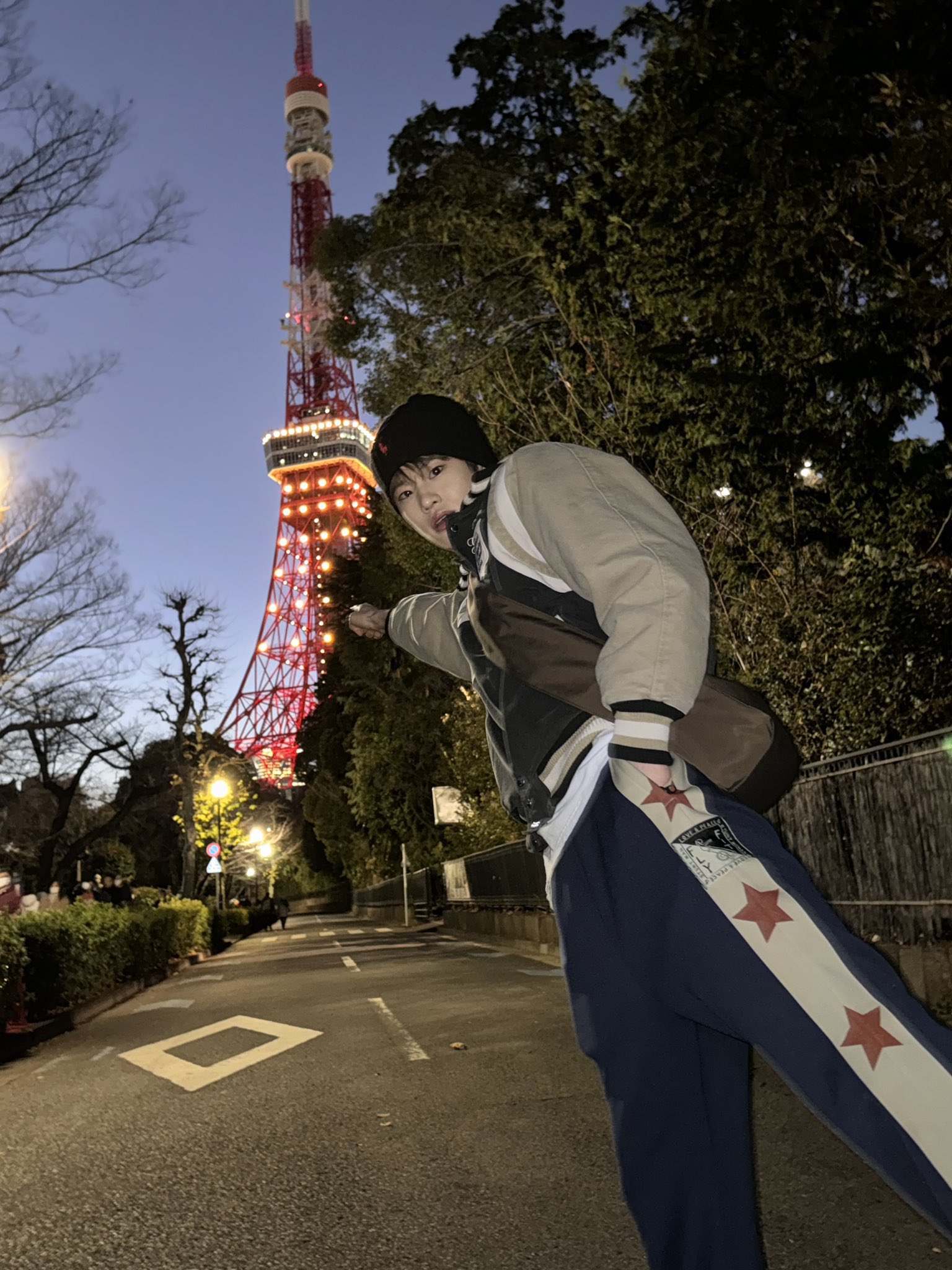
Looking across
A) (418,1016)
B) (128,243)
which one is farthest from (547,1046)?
(128,243)

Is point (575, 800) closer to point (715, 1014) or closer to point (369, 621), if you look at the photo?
point (715, 1014)

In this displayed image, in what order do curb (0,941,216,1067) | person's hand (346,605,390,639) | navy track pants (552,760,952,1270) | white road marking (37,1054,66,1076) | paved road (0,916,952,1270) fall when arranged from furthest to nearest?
curb (0,941,216,1067)
white road marking (37,1054,66,1076)
paved road (0,916,952,1270)
person's hand (346,605,390,639)
navy track pants (552,760,952,1270)

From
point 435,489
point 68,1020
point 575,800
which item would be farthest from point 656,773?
point 68,1020

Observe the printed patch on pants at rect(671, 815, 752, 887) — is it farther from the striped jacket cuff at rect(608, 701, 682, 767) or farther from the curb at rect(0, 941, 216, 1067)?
→ the curb at rect(0, 941, 216, 1067)

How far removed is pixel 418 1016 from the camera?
7.28 m

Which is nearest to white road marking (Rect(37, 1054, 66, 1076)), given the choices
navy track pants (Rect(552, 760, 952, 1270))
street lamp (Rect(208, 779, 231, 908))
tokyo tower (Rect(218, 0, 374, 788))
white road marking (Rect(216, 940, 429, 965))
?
navy track pants (Rect(552, 760, 952, 1270))

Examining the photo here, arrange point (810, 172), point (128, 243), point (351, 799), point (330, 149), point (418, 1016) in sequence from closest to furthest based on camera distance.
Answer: point (418, 1016) < point (810, 172) < point (128, 243) < point (351, 799) < point (330, 149)

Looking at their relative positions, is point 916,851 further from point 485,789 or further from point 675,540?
point 485,789

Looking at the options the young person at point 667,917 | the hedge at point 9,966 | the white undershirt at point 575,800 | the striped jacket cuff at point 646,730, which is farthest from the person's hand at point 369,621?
the hedge at point 9,966

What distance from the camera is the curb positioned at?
25.4 feet

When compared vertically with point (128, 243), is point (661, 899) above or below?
below

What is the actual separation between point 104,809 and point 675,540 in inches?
1542

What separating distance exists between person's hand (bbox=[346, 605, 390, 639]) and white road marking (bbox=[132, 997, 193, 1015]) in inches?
331

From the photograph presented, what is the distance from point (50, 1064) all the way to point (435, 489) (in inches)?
263
